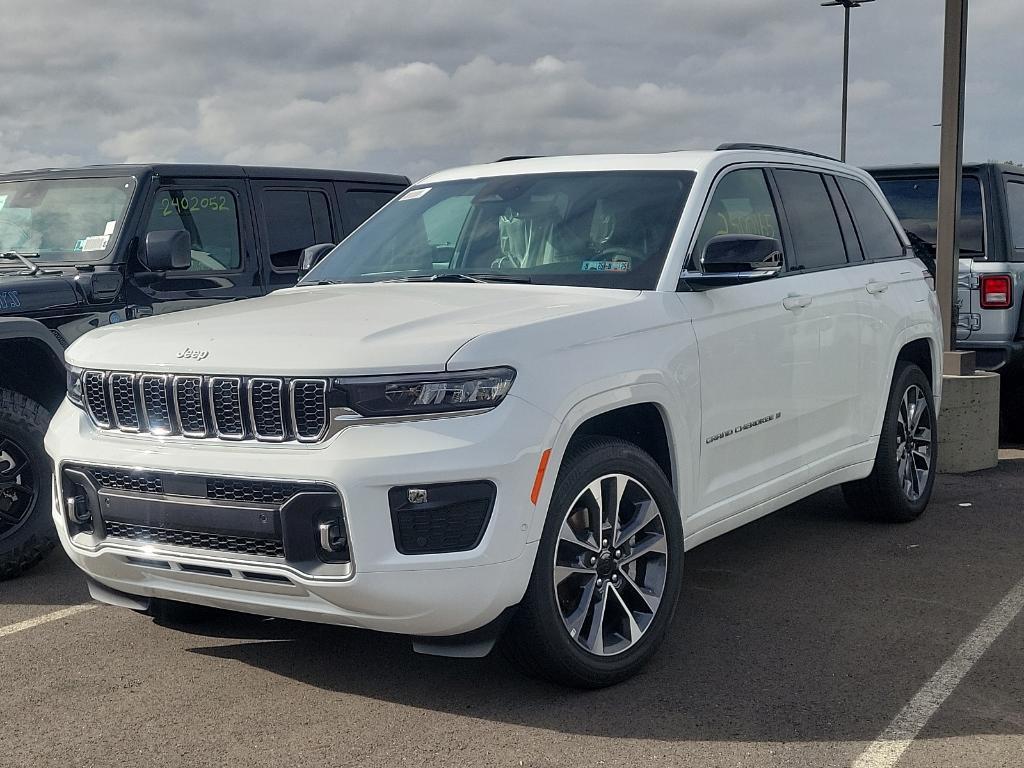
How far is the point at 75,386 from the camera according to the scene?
4379 millimetres

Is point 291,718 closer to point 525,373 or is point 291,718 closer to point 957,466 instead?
point 525,373

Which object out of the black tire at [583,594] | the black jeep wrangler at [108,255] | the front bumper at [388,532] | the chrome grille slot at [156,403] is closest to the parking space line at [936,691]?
the black tire at [583,594]

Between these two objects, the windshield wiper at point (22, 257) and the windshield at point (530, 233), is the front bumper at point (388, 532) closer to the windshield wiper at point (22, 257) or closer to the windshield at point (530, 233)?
the windshield at point (530, 233)

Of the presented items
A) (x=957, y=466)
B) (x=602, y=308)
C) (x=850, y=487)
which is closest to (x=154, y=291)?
(x=602, y=308)

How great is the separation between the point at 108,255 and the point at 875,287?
3.95 meters

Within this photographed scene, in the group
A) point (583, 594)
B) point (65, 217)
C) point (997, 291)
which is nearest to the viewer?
point (583, 594)

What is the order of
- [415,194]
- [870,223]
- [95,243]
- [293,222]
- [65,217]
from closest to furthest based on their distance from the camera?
[415,194], [870,223], [95,243], [65,217], [293,222]

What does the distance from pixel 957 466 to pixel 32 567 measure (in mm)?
5860

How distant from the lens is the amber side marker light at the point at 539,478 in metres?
3.74

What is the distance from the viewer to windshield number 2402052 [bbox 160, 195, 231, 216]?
6.88m

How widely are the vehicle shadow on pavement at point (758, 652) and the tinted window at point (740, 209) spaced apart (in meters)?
1.52

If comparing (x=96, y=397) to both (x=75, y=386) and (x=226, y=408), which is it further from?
(x=226, y=408)

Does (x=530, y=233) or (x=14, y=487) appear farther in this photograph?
(x=14, y=487)

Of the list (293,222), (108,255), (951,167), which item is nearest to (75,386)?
(108,255)
